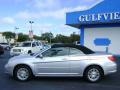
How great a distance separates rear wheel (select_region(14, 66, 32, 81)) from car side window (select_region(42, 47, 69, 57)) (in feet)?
3.03

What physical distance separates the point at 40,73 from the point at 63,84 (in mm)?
1168

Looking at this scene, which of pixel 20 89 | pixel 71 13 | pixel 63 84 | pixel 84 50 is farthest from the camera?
pixel 71 13

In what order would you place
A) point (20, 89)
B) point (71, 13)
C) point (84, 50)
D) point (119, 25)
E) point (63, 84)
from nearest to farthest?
point (20, 89) → point (63, 84) → point (84, 50) → point (119, 25) → point (71, 13)

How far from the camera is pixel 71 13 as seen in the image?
32781 mm

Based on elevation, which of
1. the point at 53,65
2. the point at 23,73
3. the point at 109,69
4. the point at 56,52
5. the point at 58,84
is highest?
the point at 56,52

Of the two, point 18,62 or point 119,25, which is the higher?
point 119,25

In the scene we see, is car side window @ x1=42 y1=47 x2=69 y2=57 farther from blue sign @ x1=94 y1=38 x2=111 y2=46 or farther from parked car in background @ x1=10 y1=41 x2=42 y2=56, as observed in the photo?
blue sign @ x1=94 y1=38 x2=111 y2=46

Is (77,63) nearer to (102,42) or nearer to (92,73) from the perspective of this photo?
(92,73)

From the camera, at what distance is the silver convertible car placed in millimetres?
12336

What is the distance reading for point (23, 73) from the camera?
495 inches

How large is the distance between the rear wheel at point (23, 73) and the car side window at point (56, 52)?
92 cm

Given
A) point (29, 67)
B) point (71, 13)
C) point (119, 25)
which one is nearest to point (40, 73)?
point (29, 67)

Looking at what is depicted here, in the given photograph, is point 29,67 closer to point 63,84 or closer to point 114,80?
point 63,84

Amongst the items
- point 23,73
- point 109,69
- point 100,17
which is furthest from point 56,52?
point 100,17
